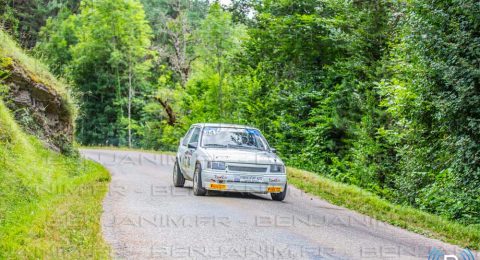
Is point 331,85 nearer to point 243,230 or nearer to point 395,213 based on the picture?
point 395,213

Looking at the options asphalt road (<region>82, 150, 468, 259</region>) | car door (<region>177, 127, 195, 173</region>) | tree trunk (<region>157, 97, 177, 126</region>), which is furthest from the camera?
tree trunk (<region>157, 97, 177, 126</region>)

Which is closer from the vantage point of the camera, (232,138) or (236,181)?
(236,181)

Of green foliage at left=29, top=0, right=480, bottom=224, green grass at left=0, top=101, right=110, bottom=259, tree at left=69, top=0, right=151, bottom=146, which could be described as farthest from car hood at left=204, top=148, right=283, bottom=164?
tree at left=69, top=0, right=151, bottom=146

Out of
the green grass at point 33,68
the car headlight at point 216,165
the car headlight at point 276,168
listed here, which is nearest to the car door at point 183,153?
the car headlight at point 216,165

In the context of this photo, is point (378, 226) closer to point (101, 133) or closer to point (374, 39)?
point (374, 39)

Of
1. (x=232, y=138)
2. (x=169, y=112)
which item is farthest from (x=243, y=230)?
(x=169, y=112)

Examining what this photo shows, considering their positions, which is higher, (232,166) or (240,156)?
(240,156)

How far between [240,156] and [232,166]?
1.27 ft

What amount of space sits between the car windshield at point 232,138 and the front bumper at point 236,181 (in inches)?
51.1

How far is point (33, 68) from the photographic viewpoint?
57.9 ft

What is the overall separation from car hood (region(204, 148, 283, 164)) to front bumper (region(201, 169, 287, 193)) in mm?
313

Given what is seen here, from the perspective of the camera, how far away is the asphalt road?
7716mm

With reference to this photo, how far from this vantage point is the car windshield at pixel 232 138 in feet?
47.5

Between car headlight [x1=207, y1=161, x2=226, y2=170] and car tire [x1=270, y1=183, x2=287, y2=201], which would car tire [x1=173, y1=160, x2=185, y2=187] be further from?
car tire [x1=270, y1=183, x2=287, y2=201]
